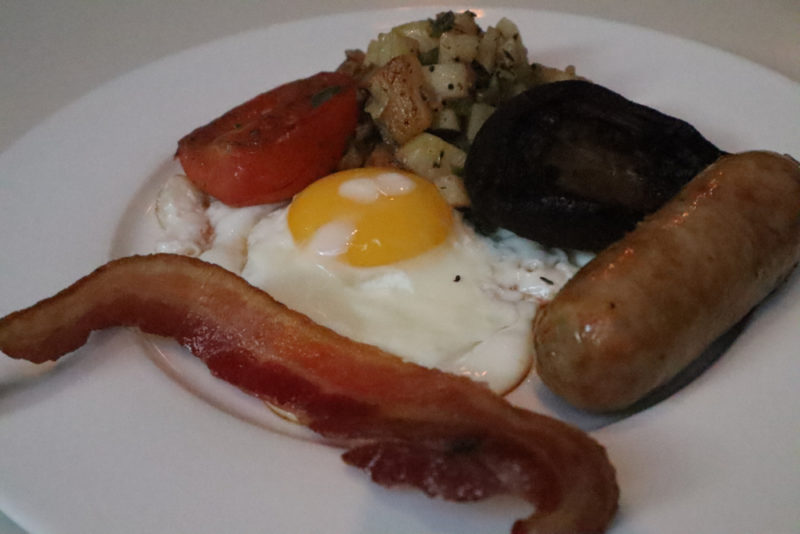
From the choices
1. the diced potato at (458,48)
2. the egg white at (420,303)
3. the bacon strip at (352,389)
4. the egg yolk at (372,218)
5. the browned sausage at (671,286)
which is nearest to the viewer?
the bacon strip at (352,389)

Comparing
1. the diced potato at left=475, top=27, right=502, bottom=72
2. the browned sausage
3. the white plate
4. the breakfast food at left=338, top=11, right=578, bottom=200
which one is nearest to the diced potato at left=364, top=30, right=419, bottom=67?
the breakfast food at left=338, top=11, right=578, bottom=200

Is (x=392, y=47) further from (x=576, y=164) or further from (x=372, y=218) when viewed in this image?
(x=576, y=164)

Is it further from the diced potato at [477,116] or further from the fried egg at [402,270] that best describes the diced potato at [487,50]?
the fried egg at [402,270]

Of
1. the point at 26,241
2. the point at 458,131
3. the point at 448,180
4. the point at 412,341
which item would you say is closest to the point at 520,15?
the point at 458,131

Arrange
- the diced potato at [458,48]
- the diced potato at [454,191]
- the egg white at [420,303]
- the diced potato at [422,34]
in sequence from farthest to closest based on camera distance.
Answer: the diced potato at [422,34]
the diced potato at [458,48]
the diced potato at [454,191]
the egg white at [420,303]

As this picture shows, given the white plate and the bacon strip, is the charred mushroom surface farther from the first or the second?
the bacon strip

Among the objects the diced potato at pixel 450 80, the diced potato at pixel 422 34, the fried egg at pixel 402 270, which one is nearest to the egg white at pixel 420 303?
the fried egg at pixel 402 270
